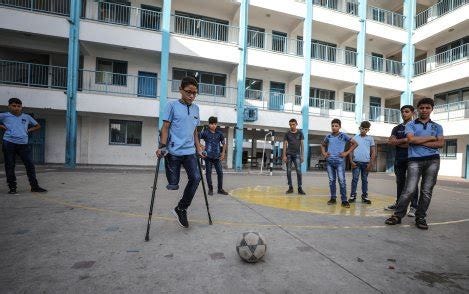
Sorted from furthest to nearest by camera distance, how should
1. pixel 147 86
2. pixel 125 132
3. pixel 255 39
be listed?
1. pixel 255 39
2. pixel 125 132
3. pixel 147 86

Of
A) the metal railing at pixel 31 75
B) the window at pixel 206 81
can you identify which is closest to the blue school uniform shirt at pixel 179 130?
the window at pixel 206 81

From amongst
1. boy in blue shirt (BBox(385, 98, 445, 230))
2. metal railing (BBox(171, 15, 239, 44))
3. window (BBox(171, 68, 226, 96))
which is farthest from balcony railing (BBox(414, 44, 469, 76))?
boy in blue shirt (BBox(385, 98, 445, 230))

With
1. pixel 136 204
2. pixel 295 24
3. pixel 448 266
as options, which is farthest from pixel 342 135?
pixel 295 24

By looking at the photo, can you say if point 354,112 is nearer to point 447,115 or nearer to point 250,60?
point 447,115

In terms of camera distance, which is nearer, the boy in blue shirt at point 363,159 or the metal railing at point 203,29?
the boy in blue shirt at point 363,159

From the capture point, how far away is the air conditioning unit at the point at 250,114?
55.6ft

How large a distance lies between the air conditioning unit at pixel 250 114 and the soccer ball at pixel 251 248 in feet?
47.5

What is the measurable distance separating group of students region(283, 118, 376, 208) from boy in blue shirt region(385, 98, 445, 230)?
1.46m

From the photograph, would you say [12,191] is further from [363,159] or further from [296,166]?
[363,159]

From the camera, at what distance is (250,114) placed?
17.0 metres

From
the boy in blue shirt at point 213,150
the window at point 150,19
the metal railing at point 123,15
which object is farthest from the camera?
the window at point 150,19

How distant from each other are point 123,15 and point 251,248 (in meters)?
16.9

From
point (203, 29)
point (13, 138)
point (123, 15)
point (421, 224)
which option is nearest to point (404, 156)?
point (421, 224)

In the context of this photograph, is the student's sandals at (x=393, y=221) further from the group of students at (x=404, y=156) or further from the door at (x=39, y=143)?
the door at (x=39, y=143)
